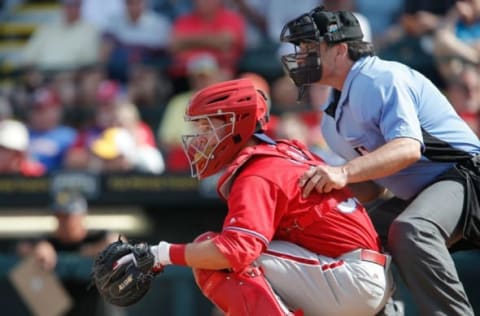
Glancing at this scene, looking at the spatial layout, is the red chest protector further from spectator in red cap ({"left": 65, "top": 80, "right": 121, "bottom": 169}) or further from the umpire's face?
spectator in red cap ({"left": 65, "top": 80, "right": 121, "bottom": 169})

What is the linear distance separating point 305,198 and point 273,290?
0.44 m

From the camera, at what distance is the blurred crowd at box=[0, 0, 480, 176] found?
10172 mm

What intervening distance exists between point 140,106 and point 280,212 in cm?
606

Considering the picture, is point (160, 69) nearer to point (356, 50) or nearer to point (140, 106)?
point (140, 106)

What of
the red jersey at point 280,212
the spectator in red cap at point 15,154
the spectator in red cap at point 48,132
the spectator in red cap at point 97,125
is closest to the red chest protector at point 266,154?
the red jersey at point 280,212

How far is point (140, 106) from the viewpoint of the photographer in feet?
37.0

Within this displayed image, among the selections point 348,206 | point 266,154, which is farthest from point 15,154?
point 348,206

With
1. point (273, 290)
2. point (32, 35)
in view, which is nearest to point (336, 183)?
point (273, 290)

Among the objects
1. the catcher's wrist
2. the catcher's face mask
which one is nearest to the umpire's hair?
the catcher's face mask

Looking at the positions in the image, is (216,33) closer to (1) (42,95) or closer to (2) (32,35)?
(1) (42,95)

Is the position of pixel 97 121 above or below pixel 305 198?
below

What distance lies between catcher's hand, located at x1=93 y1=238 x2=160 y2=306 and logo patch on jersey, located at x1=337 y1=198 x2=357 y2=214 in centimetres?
90

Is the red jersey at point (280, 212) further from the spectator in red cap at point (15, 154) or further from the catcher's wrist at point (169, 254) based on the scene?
the spectator in red cap at point (15, 154)

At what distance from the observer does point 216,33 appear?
443 inches
